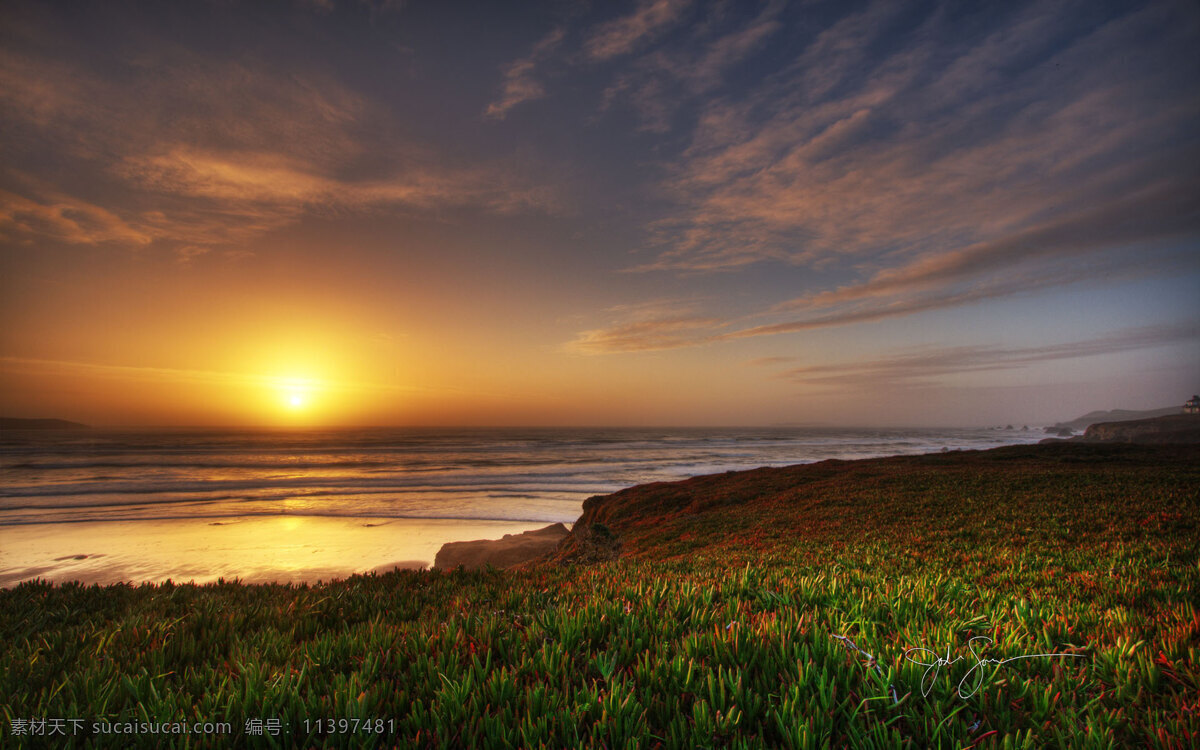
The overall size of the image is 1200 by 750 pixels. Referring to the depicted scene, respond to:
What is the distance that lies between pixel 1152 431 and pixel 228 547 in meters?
112

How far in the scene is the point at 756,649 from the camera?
2.64 meters

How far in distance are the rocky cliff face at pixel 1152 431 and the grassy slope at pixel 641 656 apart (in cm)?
7696

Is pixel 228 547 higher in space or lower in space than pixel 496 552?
lower

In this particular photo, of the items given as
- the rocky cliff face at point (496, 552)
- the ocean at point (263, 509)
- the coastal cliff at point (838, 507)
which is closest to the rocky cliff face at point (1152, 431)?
the ocean at point (263, 509)

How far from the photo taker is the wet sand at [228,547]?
1655 cm

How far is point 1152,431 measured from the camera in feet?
223

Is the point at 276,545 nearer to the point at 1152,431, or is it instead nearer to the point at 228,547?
the point at 228,547

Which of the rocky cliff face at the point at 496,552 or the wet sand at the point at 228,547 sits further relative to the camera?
the rocky cliff face at the point at 496,552

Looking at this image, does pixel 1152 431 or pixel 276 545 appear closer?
pixel 276 545

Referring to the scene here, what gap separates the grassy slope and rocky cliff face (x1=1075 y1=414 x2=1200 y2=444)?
7696 cm

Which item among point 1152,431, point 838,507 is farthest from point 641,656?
point 1152,431
